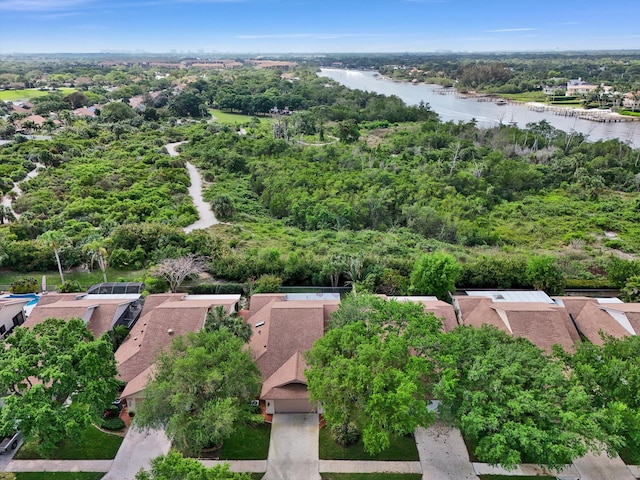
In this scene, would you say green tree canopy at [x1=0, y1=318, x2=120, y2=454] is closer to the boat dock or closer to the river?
the river

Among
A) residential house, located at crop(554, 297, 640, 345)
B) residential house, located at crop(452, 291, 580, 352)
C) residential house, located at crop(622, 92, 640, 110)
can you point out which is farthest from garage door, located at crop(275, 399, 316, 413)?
residential house, located at crop(622, 92, 640, 110)

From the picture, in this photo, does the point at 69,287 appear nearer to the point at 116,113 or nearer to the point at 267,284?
the point at 267,284

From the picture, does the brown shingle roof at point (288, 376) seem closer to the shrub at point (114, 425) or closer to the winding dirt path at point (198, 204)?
the shrub at point (114, 425)

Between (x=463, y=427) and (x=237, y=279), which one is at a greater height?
(x=463, y=427)

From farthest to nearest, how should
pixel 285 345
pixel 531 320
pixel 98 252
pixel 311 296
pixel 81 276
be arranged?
pixel 81 276, pixel 98 252, pixel 311 296, pixel 531 320, pixel 285 345

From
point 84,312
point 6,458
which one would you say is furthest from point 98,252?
point 6,458

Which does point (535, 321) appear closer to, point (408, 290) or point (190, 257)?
point (408, 290)

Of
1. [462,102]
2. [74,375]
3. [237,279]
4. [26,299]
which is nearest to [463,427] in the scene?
[74,375]
